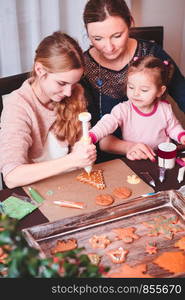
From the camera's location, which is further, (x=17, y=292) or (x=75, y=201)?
(x=75, y=201)

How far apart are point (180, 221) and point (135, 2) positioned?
5.99 feet

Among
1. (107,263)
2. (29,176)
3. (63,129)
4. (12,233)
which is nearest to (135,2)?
(63,129)

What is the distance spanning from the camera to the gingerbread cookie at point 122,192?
1.34m

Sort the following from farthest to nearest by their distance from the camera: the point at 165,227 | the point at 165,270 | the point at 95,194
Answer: the point at 95,194, the point at 165,227, the point at 165,270

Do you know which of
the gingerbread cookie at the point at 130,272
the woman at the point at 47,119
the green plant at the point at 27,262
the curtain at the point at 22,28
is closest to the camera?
the green plant at the point at 27,262

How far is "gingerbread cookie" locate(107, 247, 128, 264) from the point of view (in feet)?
3.68

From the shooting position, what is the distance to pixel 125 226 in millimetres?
1245

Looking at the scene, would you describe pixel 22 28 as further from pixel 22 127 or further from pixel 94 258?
pixel 94 258

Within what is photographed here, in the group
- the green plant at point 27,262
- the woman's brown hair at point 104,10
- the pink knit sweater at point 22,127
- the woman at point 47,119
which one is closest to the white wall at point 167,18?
the woman's brown hair at point 104,10

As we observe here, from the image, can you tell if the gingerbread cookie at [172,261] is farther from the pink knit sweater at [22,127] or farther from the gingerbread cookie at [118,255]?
the pink knit sweater at [22,127]

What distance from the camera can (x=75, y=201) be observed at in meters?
1.32

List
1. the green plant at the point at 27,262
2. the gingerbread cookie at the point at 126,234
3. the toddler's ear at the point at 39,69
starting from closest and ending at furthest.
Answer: the green plant at the point at 27,262, the gingerbread cookie at the point at 126,234, the toddler's ear at the point at 39,69

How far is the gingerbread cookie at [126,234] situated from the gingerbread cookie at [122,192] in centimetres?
Answer: 14

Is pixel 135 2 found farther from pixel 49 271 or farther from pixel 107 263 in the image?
pixel 49 271
